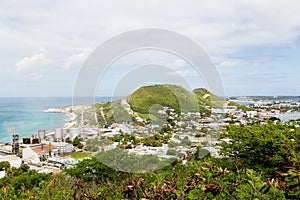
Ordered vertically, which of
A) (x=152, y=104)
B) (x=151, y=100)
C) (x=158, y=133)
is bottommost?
(x=158, y=133)

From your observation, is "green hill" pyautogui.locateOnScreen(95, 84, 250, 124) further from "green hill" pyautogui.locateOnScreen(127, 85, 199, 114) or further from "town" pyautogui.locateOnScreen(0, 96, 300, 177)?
"town" pyautogui.locateOnScreen(0, 96, 300, 177)

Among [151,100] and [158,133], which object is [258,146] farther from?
[151,100]

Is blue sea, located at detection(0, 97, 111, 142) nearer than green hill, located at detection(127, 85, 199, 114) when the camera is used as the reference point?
No

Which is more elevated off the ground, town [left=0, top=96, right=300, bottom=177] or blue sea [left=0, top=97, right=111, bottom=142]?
town [left=0, top=96, right=300, bottom=177]

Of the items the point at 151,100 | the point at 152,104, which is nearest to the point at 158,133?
the point at 151,100

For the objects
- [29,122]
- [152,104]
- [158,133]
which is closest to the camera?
[158,133]

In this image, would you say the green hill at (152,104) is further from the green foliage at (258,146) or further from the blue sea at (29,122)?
the green foliage at (258,146)

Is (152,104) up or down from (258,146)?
up

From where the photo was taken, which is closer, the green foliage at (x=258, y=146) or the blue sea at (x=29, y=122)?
the green foliage at (x=258, y=146)

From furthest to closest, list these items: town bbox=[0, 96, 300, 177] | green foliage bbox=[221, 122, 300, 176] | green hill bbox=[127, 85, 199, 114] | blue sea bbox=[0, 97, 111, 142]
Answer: blue sea bbox=[0, 97, 111, 142], green hill bbox=[127, 85, 199, 114], town bbox=[0, 96, 300, 177], green foliage bbox=[221, 122, 300, 176]

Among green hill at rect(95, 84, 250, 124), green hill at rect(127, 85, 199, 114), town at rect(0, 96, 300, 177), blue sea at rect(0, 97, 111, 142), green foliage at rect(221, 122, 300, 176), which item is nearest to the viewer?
green foliage at rect(221, 122, 300, 176)

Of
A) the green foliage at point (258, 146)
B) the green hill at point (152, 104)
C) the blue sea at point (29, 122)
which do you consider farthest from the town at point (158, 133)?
the blue sea at point (29, 122)

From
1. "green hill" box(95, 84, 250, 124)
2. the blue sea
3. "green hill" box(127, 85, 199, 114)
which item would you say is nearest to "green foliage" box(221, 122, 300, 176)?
the blue sea
